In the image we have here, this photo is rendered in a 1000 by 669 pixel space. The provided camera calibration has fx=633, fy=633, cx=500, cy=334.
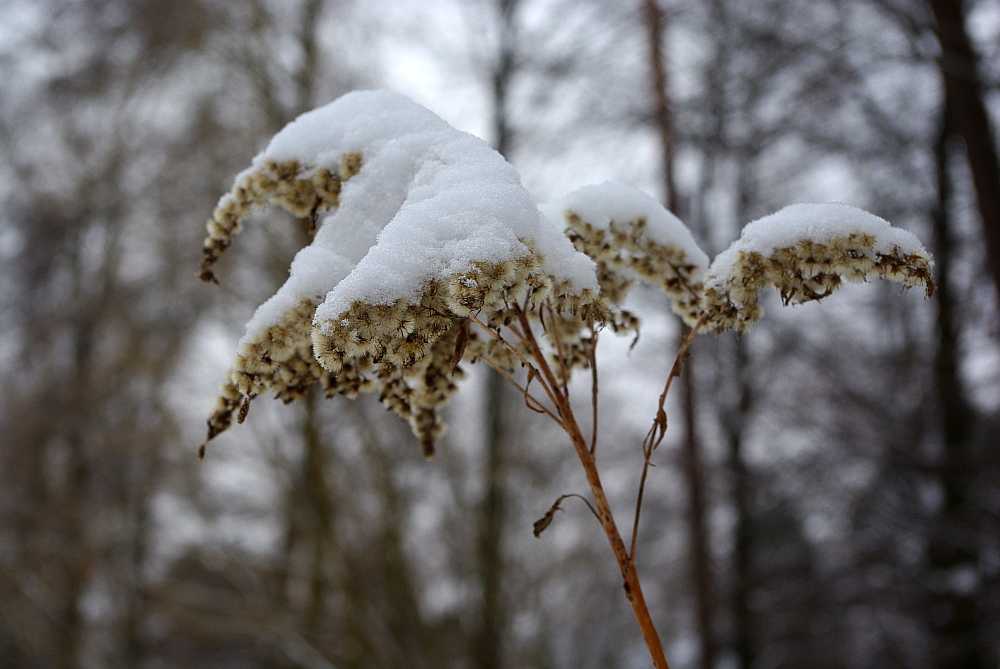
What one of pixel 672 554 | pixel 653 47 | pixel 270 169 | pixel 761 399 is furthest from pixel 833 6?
pixel 672 554

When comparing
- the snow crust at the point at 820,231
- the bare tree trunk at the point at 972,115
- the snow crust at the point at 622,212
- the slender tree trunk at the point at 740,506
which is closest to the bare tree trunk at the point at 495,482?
the slender tree trunk at the point at 740,506

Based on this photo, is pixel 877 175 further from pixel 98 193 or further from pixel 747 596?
pixel 98 193

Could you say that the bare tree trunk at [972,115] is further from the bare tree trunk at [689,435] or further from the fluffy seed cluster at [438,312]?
the fluffy seed cluster at [438,312]

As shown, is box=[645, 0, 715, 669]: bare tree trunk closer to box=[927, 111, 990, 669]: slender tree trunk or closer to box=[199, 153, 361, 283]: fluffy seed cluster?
box=[927, 111, 990, 669]: slender tree trunk

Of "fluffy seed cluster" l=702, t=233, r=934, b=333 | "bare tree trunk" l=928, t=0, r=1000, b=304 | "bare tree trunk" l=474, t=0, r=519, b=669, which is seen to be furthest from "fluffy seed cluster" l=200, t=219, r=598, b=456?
"bare tree trunk" l=474, t=0, r=519, b=669

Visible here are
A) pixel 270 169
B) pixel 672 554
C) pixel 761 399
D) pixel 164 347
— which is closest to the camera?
pixel 270 169

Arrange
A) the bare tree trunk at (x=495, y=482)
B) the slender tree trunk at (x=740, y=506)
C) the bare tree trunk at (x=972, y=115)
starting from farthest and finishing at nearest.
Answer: the slender tree trunk at (x=740, y=506)
the bare tree trunk at (x=495, y=482)
the bare tree trunk at (x=972, y=115)

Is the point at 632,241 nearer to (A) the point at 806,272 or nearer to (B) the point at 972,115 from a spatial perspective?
(A) the point at 806,272
